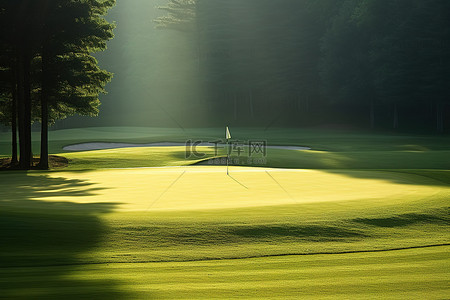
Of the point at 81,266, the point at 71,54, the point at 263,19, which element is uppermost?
the point at 263,19

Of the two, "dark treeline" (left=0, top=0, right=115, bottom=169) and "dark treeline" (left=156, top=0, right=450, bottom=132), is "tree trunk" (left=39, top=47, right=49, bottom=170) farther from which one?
"dark treeline" (left=156, top=0, right=450, bottom=132)

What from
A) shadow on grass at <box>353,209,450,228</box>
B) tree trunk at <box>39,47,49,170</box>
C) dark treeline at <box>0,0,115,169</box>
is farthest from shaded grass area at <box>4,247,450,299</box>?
tree trunk at <box>39,47,49,170</box>

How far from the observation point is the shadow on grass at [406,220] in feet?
39.4

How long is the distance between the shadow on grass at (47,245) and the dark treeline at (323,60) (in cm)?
5881

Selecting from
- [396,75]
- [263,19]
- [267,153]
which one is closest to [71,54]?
[267,153]

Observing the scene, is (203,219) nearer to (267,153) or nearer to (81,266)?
(81,266)

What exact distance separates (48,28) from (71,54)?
2967 mm

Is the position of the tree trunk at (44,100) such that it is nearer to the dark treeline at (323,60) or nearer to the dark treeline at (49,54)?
the dark treeline at (49,54)

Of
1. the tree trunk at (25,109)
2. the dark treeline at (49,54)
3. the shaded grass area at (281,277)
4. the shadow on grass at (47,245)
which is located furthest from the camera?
the tree trunk at (25,109)

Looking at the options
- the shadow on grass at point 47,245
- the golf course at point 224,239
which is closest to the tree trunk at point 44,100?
the golf course at point 224,239

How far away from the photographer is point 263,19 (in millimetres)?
84750

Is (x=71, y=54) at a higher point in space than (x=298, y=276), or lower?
Answer: higher

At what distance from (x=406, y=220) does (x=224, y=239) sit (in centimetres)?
421

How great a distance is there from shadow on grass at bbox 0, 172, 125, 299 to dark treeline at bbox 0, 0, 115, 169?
15.0m
